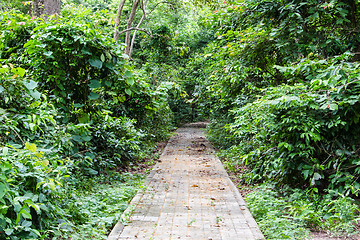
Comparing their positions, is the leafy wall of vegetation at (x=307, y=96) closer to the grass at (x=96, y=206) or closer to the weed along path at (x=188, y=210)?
the weed along path at (x=188, y=210)

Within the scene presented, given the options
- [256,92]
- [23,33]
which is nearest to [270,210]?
[256,92]

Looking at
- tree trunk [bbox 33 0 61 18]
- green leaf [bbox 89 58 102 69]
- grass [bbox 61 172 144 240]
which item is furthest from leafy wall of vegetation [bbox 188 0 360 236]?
tree trunk [bbox 33 0 61 18]

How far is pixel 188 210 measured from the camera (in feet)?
15.4

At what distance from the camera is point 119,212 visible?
4422 mm

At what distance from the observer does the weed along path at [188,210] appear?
3.76 m

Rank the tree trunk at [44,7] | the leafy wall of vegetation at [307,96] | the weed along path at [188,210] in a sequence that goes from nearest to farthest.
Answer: the weed along path at [188,210] → the leafy wall of vegetation at [307,96] → the tree trunk at [44,7]

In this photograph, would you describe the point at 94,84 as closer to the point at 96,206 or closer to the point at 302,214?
the point at 96,206

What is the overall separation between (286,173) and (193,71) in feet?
57.9

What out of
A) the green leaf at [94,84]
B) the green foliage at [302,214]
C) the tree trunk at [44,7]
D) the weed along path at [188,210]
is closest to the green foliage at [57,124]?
the green leaf at [94,84]

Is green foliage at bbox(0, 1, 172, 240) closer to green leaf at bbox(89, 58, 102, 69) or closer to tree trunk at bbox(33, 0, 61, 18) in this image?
green leaf at bbox(89, 58, 102, 69)

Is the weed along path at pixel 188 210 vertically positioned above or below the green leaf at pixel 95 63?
below

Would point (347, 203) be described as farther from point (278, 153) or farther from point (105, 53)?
point (105, 53)

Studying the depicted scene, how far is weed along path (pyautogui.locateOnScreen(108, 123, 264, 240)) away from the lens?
3.76 metres

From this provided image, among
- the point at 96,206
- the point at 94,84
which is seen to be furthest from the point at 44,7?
the point at 96,206
